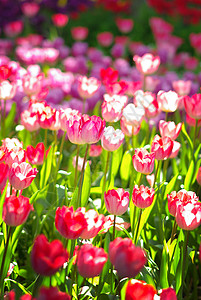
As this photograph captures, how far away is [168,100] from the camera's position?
1.81 meters

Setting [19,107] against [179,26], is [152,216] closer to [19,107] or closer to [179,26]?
[19,107]

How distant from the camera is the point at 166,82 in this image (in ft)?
10.2

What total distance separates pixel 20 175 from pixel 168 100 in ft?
2.60

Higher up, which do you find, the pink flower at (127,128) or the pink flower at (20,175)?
the pink flower at (127,128)

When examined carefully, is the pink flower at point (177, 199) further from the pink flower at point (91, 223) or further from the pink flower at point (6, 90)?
→ the pink flower at point (6, 90)

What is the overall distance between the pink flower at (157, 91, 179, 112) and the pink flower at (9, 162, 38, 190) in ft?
2.45

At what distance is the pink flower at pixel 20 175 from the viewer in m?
1.26

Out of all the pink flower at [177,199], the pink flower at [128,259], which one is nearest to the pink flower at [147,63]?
the pink flower at [177,199]

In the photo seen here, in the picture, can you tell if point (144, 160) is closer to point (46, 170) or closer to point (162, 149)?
point (162, 149)

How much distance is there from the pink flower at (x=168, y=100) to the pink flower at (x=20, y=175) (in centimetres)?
75

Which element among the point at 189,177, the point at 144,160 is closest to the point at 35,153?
the point at 144,160

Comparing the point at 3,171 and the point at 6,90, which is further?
the point at 6,90

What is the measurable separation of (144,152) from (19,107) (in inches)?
50.9

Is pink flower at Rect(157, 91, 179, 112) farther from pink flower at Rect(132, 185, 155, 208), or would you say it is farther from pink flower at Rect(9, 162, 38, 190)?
pink flower at Rect(9, 162, 38, 190)
